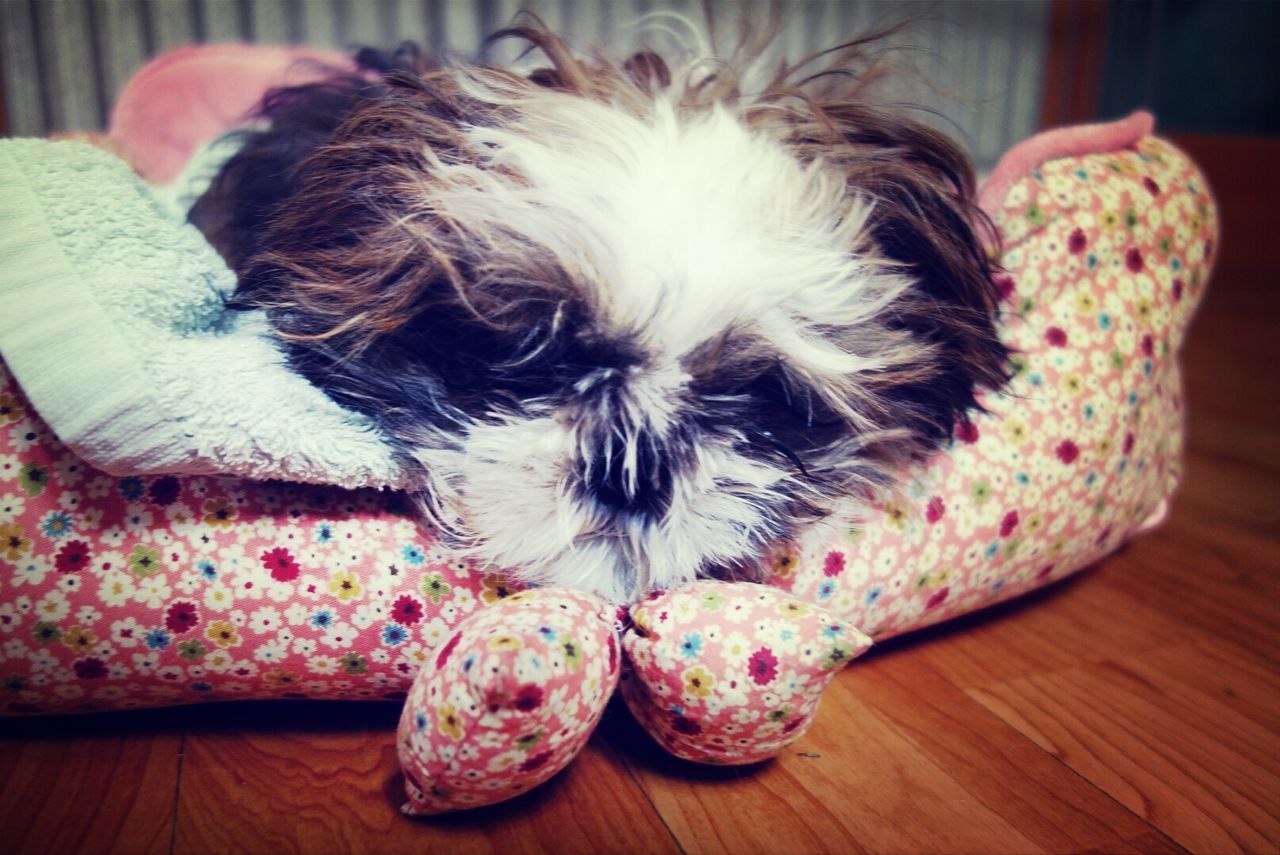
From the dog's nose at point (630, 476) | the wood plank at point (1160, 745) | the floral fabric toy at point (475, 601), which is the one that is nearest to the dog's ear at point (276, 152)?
the floral fabric toy at point (475, 601)

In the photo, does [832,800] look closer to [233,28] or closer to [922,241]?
[922,241]

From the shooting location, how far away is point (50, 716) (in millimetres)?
840

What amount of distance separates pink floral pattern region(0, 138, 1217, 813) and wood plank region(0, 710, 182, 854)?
1.6 inches

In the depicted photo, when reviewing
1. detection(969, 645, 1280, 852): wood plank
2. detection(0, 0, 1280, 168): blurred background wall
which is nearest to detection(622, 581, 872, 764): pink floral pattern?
detection(969, 645, 1280, 852): wood plank

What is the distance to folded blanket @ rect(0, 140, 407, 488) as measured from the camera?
70 centimetres

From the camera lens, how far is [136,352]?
0.73m

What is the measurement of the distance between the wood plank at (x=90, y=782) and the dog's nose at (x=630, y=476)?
1.40 ft

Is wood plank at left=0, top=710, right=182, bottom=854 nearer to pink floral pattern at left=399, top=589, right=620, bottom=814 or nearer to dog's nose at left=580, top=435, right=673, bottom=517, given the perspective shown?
pink floral pattern at left=399, top=589, right=620, bottom=814

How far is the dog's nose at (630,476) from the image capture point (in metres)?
0.72

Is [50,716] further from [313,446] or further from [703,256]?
[703,256]

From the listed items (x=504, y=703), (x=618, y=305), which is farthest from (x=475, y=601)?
(x=618, y=305)

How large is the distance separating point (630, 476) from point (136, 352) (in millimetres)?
399

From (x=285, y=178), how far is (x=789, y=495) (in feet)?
1.83

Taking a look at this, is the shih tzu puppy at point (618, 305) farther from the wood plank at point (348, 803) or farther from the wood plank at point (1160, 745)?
the wood plank at point (1160, 745)
